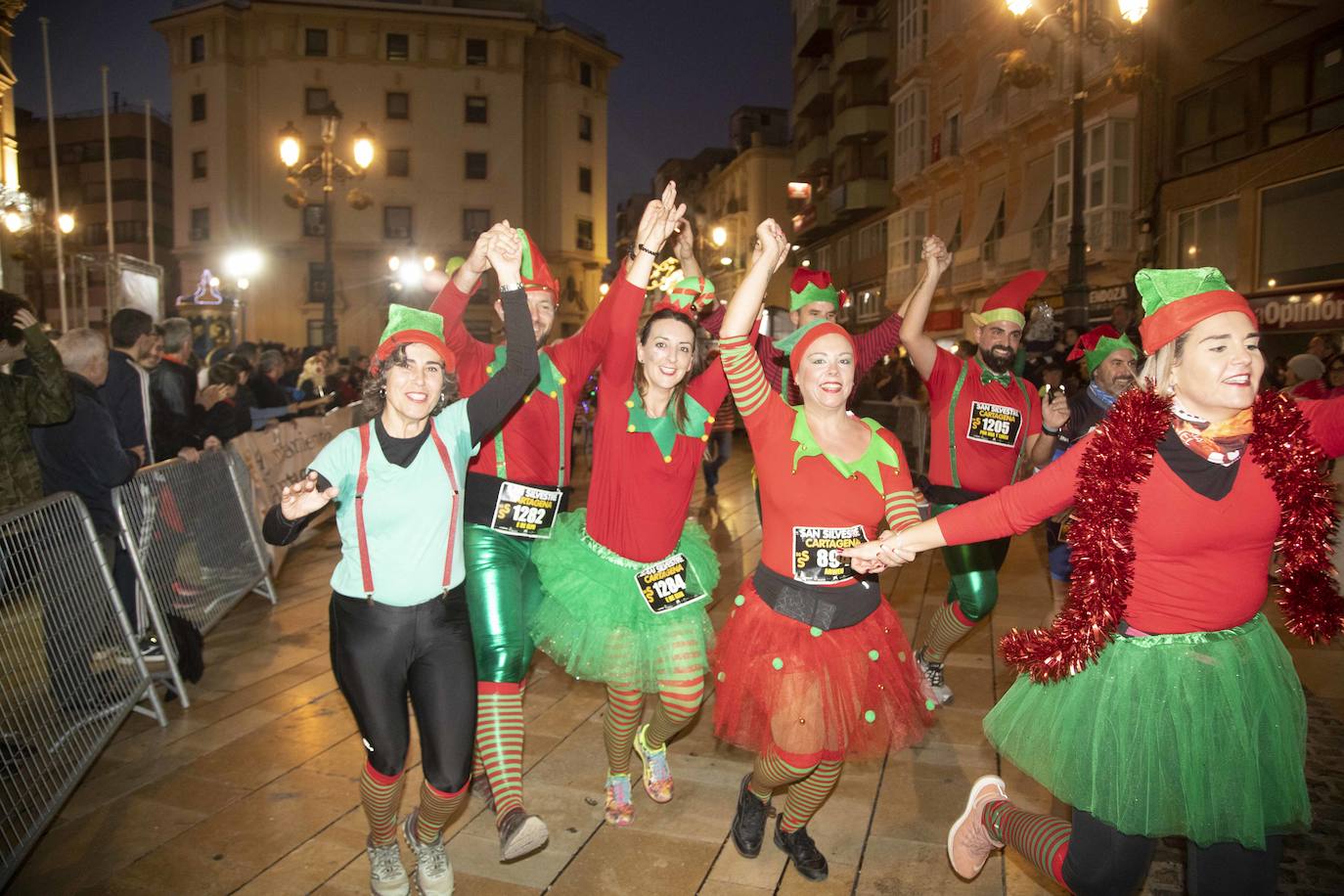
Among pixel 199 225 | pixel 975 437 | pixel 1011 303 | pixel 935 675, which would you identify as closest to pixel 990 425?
pixel 975 437

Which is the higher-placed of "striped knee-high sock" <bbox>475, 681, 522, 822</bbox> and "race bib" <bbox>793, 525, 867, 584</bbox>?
"race bib" <bbox>793, 525, 867, 584</bbox>

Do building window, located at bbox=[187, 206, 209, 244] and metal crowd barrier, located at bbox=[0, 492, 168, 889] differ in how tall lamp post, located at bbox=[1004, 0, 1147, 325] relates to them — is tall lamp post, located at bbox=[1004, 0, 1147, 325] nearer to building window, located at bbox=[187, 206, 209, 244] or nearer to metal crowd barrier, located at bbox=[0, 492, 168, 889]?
metal crowd barrier, located at bbox=[0, 492, 168, 889]

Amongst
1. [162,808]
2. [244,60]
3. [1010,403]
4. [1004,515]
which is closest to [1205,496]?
[1004,515]

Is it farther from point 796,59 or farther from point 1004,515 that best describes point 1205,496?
point 796,59

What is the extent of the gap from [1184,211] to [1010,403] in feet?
52.4

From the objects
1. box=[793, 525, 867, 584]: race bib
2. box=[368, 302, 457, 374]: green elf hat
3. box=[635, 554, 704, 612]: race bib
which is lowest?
box=[635, 554, 704, 612]: race bib

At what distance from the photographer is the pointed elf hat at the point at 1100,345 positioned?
5.50 meters

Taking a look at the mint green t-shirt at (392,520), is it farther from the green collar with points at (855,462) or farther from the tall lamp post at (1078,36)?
the tall lamp post at (1078,36)

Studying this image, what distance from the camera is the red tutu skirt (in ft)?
11.1

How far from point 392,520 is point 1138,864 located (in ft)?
8.55

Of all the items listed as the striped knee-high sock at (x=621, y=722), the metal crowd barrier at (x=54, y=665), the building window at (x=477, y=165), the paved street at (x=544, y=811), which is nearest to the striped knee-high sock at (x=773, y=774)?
the paved street at (x=544, y=811)

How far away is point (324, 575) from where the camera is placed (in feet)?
28.9

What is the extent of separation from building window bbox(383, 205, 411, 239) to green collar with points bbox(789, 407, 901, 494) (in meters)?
43.3

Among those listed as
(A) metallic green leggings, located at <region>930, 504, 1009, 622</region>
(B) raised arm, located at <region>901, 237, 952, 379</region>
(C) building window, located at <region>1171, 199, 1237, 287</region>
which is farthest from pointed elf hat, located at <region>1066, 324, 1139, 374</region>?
(C) building window, located at <region>1171, 199, 1237, 287</region>
